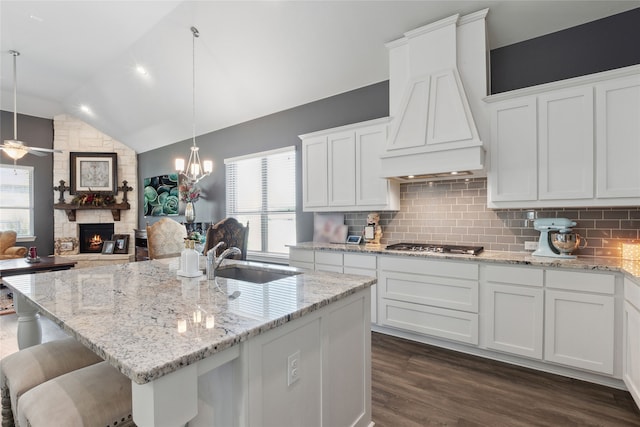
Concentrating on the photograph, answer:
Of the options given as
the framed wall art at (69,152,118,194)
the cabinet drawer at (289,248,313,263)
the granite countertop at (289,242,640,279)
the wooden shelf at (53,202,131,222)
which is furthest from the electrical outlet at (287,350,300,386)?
the framed wall art at (69,152,118,194)

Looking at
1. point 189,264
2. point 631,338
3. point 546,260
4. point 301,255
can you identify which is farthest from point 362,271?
point 631,338

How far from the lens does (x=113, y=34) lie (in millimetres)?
4152

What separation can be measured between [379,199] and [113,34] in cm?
418

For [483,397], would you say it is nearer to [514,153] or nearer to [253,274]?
[253,274]

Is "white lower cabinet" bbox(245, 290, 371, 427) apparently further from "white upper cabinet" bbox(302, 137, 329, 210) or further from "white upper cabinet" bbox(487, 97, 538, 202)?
"white upper cabinet" bbox(302, 137, 329, 210)

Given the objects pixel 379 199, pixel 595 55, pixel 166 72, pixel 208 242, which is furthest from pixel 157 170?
pixel 595 55

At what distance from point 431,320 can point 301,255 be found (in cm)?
169

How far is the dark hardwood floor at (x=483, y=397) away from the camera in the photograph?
1943 mm

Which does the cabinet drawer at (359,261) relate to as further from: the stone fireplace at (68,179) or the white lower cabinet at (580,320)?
the stone fireplace at (68,179)

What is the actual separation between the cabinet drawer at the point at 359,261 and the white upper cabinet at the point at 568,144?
127 cm

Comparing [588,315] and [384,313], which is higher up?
[588,315]

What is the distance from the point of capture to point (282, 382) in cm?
121

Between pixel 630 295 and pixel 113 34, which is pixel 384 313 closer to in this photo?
pixel 630 295

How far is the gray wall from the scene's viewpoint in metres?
3.92
